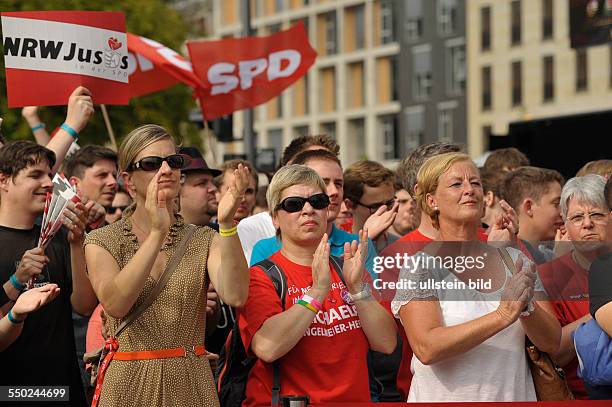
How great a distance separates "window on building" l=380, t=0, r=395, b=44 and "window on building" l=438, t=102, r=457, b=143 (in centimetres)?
556

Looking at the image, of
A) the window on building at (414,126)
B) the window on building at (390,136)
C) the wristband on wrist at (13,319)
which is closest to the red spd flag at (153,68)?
the wristband on wrist at (13,319)

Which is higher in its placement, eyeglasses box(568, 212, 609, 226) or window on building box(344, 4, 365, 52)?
window on building box(344, 4, 365, 52)

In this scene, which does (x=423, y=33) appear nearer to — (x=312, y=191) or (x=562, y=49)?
(x=562, y=49)

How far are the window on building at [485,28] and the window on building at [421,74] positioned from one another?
397 cm

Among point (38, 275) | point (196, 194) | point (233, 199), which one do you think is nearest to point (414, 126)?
point (196, 194)

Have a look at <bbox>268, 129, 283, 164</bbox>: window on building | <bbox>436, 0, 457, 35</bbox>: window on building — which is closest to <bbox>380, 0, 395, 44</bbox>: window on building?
<bbox>436, 0, 457, 35</bbox>: window on building

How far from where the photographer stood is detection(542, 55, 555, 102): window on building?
5512 centimetres

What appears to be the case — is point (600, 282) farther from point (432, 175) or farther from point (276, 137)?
point (276, 137)

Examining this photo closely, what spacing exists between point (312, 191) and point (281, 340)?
0.76 metres

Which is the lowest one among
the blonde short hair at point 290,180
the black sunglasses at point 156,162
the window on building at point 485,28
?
the blonde short hair at point 290,180

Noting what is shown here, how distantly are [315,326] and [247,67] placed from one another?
21.8ft

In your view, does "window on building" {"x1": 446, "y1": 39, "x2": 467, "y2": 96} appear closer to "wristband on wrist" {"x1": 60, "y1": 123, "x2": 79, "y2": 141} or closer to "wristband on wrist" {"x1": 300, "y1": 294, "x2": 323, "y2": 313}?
"wristband on wrist" {"x1": 60, "y1": 123, "x2": 79, "y2": 141}

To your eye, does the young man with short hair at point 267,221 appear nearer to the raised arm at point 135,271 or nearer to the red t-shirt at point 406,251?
the red t-shirt at point 406,251

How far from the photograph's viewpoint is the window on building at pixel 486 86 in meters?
58.8
